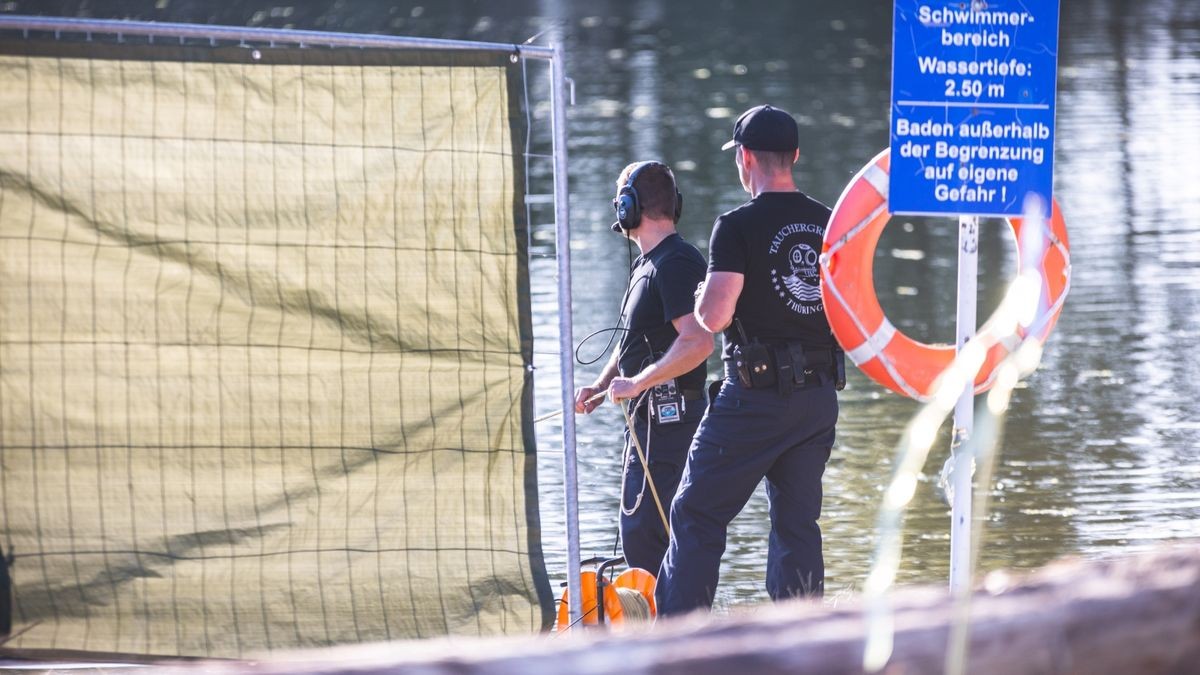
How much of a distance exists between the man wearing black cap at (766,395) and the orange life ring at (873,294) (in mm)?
156

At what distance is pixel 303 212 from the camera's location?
15.9 feet

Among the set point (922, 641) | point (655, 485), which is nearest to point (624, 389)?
point (655, 485)

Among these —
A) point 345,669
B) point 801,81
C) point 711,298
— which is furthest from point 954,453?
point 801,81

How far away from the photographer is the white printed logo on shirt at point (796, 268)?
16.7ft

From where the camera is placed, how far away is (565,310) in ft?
15.8

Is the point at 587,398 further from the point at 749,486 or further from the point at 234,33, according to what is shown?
the point at 234,33

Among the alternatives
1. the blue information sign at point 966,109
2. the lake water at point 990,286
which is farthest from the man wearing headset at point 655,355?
the blue information sign at point 966,109

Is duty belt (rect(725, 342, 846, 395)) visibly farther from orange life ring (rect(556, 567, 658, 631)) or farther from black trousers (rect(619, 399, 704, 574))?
orange life ring (rect(556, 567, 658, 631))

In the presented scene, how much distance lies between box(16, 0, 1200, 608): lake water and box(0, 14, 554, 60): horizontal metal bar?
691mm

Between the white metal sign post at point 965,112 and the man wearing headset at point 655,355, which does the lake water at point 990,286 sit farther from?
the white metal sign post at point 965,112

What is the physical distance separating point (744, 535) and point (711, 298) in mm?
2770

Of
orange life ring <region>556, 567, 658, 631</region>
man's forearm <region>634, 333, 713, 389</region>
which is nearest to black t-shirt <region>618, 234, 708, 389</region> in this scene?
man's forearm <region>634, 333, 713, 389</region>

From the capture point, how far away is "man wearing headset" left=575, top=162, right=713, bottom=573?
5.29 metres

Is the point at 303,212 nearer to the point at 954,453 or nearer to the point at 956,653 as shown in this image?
the point at 954,453
